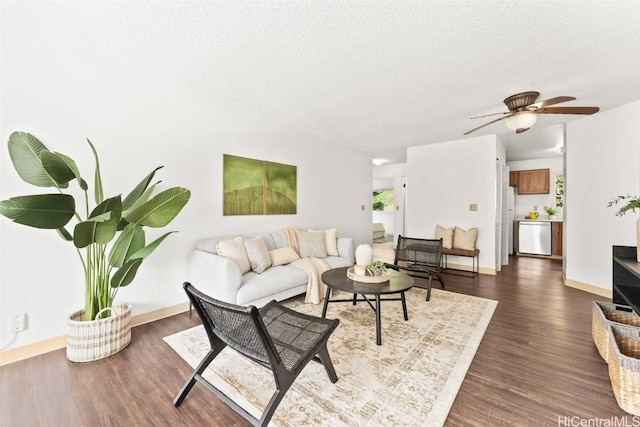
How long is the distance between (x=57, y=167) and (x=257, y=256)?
183cm

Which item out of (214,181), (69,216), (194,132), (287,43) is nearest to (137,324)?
(69,216)

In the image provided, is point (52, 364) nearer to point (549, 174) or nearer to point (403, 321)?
point (403, 321)

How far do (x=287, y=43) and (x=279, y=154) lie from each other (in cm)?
212

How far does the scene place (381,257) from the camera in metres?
5.00

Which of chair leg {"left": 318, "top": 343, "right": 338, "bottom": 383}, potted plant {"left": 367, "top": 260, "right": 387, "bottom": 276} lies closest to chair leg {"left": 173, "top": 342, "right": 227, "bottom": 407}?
chair leg {"left": 318, "top": 343, "right": 338, "bottom": 383}

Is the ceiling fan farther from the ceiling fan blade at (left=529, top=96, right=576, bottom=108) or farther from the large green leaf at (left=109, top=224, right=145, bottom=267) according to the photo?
the large green leaf at (left=109, top=224, right=145, bottom=267)

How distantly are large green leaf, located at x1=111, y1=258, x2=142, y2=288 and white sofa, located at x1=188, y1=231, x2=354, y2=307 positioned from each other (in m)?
0.66

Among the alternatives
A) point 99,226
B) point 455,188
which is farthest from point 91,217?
point 455,188

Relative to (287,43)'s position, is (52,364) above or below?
below

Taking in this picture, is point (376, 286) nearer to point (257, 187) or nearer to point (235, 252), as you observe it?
point (235, 252)

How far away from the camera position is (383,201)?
10516mm

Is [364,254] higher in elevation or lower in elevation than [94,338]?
higher

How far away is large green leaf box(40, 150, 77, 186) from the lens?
1.71 metres

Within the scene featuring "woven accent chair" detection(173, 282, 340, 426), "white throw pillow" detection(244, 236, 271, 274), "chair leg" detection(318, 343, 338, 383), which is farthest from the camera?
"white throw pillow" detection(244, 236, 271, 274)
